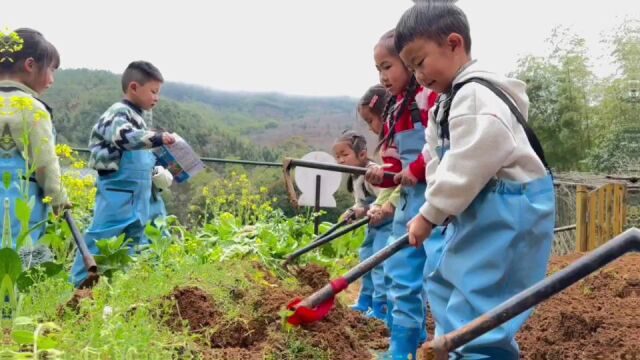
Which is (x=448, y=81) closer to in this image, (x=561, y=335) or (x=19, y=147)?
(x=561, y=335)

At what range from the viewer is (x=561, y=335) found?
3352mm

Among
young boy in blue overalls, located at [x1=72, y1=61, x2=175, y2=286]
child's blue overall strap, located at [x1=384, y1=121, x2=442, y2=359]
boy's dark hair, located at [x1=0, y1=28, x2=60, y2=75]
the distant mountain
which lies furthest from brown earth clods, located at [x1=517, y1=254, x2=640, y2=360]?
the distant mountain

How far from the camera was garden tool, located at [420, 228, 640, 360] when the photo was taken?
5.29 ft

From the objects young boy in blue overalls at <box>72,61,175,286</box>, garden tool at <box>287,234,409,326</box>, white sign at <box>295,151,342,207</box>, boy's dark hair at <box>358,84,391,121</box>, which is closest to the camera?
garden tool at <box>287,234,409,326</box>

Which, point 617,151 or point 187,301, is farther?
point 617,151

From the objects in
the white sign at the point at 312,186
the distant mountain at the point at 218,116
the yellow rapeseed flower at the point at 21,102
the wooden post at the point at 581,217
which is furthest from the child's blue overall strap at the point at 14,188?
the wooden post at the point at 581,217

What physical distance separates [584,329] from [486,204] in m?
1.47

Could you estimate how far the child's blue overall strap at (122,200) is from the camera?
16.1 feet

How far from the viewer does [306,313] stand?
2889mm

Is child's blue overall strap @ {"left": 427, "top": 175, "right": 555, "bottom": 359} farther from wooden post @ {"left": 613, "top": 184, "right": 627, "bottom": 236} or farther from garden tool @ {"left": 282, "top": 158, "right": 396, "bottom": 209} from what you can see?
wooden post @ {"left": 613, "top": 184, "right": 627, "bottom": 236}

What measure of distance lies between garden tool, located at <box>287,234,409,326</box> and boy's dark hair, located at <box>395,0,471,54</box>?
696mm

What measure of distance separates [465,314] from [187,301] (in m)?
1.32

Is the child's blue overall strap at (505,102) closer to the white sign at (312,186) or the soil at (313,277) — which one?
the soil at (313,277)

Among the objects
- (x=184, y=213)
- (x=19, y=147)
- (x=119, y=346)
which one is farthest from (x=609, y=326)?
(x=184, y=213)
